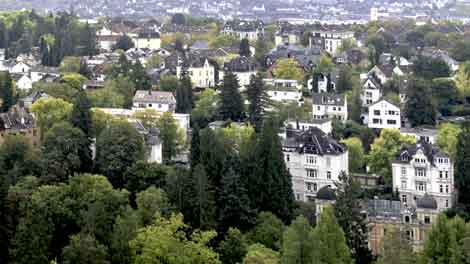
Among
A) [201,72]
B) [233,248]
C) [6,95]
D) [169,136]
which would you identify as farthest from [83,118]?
[201,72]

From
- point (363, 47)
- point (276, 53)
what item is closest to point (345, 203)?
point (276, 53)

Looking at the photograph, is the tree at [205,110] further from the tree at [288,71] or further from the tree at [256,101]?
the tree at [288,71]

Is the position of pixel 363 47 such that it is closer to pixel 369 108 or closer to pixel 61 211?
pixel 369 108

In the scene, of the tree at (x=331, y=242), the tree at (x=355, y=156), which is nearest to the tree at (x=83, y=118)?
the tree at (x=355, y=156)

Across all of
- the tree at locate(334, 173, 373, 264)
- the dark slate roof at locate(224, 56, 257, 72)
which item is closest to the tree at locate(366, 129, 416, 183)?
the tree at locate(334, 173, 373, 264)

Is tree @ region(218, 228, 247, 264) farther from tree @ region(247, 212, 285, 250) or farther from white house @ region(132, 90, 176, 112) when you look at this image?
white house @ region(132, 90, 176, 112)

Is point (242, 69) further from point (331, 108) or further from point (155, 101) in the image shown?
point (155, 101)

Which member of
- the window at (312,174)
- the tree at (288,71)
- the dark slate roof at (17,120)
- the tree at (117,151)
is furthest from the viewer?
the tree at (288,71)
